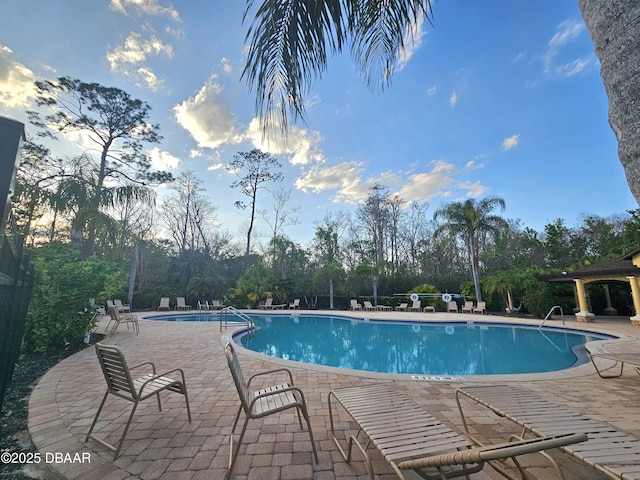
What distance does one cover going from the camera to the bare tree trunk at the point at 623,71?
46.1 inches

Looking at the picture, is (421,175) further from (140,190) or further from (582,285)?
(140,190)

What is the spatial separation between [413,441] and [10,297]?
465cm

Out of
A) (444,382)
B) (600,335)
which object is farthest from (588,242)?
(444,382)

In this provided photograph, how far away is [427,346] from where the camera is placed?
8867 millimetres

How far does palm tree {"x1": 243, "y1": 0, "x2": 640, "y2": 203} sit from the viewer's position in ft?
3.96

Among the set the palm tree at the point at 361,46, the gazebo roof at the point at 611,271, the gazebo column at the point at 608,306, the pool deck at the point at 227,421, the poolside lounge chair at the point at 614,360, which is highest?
the palm tree at the point at 361,46

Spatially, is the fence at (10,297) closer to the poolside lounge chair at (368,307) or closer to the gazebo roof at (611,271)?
the gazebo roof at (611,271)

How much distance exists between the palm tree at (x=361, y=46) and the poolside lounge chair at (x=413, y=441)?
4.05 feet

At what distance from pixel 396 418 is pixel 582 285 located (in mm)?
13631

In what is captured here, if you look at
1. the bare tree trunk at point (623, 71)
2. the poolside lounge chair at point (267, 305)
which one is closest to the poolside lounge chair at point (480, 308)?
the poolside lounge chair at point (267, 305)

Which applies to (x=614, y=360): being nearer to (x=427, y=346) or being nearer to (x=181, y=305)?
(x=427, y=346)

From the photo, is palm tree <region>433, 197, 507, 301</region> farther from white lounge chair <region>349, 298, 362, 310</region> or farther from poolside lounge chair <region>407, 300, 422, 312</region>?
white lounge chair <region>349, 298, 362, 310</region>

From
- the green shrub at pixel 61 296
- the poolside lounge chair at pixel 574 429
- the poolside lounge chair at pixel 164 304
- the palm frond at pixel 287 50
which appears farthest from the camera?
the poolside lounge chair at pixel 164 304

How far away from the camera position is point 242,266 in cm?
2300
